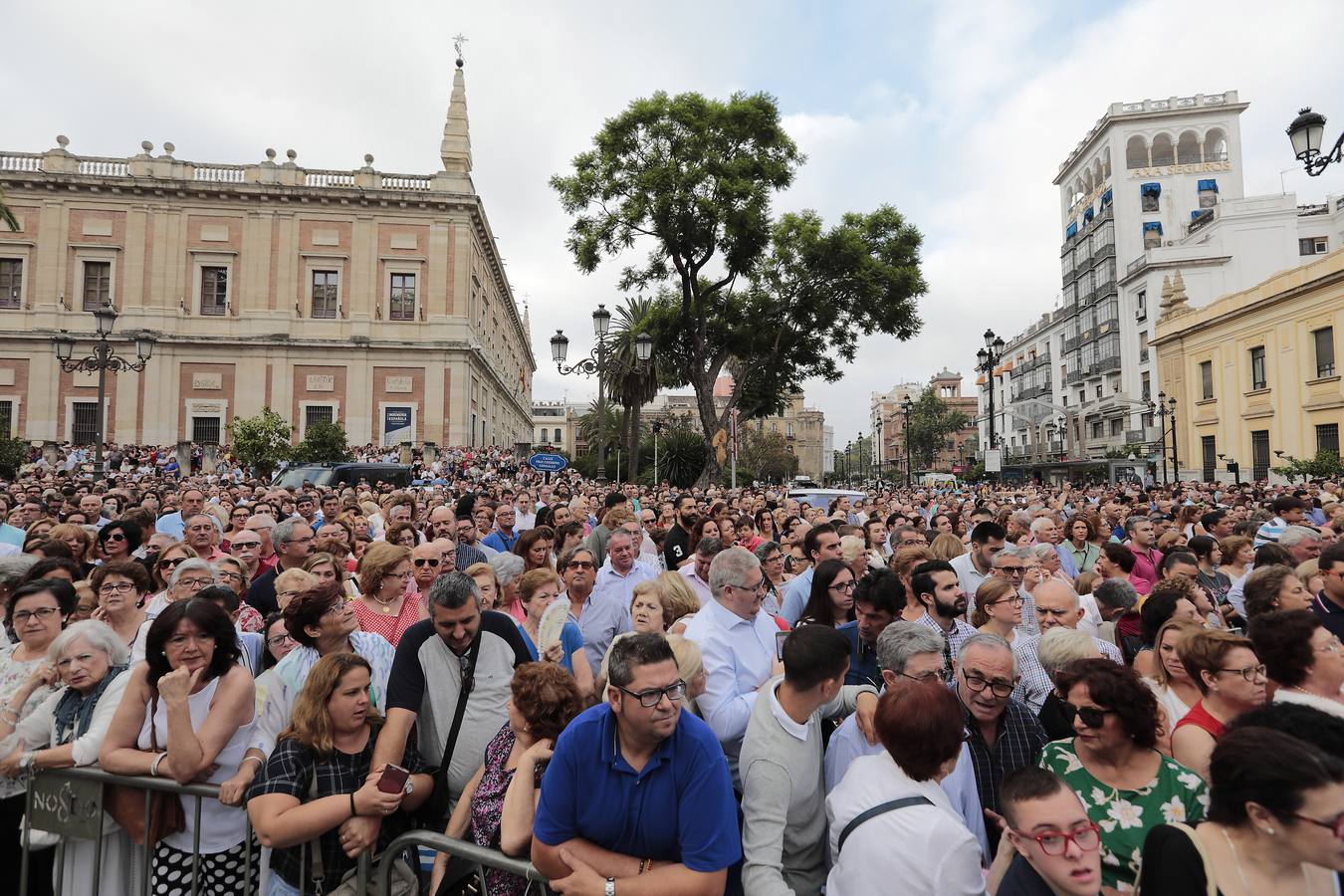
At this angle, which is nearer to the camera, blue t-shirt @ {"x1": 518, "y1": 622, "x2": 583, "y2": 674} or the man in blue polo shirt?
the man in blue polo shirt

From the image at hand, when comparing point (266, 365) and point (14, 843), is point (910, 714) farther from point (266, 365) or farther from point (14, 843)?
point (266, 365)

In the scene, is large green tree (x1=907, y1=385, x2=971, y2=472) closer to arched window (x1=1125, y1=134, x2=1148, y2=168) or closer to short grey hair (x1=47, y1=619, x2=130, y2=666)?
arched window (x1=1125, y1=134, x2=1148, y2=168)

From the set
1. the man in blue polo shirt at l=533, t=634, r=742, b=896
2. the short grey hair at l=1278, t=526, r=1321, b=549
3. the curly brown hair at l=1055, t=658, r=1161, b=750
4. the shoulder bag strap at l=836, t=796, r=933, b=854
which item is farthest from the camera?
the short grey hair at l=1278, t=526, r=1321, b=549

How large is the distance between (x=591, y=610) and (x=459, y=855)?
2.46 m

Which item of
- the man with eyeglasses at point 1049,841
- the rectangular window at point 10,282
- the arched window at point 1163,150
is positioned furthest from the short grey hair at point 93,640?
the arched window at point 1163,150

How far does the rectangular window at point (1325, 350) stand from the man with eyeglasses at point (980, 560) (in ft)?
100

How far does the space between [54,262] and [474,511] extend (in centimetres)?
3940

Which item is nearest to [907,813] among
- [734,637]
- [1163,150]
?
[734,637]

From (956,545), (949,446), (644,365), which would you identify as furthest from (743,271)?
(949,446)

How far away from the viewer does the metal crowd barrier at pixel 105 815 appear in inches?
116

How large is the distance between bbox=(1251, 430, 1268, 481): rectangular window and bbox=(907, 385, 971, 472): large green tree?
51674 mm

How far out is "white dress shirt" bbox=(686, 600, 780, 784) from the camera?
3213 millimetres

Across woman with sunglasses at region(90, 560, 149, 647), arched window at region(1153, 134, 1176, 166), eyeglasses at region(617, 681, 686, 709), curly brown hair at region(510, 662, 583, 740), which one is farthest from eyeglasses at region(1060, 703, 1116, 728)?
arched window at region(1153, 134, 1176, 166)

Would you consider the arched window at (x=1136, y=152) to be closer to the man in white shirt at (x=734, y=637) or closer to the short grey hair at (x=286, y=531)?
the man in white shirt at (x=734, y=637)
